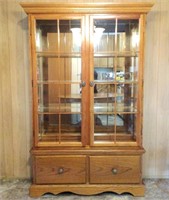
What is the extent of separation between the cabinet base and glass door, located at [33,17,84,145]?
1.37 ft

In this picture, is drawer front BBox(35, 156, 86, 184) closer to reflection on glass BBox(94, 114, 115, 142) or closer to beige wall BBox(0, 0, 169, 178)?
reflection on glass BBox(94, 114, 115, 142)

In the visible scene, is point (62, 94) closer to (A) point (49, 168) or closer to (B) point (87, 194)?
(A) point (49, 168)

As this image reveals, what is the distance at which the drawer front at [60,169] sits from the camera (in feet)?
7.49

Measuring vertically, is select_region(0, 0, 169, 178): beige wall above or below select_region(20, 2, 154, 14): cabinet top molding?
below

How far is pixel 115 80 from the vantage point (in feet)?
7.58

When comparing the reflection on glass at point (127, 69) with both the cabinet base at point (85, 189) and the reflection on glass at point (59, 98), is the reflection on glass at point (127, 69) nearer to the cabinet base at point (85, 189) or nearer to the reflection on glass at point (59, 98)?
the reflection on glass at point (59, 98)

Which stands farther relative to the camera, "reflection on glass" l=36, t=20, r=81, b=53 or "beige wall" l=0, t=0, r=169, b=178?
"beige wall" l=0, t=0, r=169, b=178

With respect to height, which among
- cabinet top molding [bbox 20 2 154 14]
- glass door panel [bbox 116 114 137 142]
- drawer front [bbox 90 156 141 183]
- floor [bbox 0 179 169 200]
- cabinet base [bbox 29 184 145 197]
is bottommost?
floor [bbox 0 179 169 200]

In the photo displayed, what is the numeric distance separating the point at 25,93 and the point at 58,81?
0.47 m

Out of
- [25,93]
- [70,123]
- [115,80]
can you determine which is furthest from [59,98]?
[115,80]

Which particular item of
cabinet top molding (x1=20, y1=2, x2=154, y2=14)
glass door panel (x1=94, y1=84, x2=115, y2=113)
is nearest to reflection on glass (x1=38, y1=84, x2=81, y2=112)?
glass door panel (x1=94, y1=84, x2=115, y2=113)

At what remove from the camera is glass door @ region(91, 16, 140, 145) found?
7.38 feet

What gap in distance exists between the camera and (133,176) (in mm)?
2303

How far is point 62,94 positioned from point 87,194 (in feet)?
3.26
